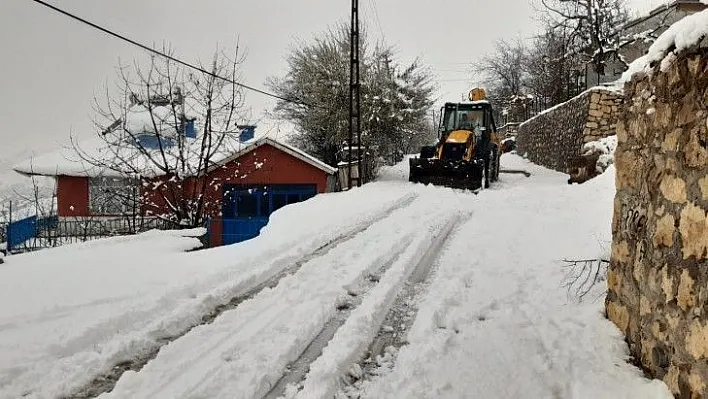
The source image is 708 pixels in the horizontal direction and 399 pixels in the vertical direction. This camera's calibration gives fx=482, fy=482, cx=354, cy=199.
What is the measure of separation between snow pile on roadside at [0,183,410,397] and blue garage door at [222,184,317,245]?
38.1ft

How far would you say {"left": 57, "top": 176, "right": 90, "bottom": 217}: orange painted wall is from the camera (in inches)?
733

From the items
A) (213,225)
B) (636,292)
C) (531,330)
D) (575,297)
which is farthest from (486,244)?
(213,225)

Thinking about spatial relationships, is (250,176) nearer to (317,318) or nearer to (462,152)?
(462,152)

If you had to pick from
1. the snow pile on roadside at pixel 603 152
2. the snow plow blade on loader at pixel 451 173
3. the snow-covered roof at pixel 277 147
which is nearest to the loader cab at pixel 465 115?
the snow plow blade on loader at pixel 451 173

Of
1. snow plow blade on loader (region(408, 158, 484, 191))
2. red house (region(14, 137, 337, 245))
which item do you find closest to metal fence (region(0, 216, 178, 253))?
red house (region(14, 137, 337, 245))

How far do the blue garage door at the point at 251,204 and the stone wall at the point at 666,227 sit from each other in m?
16.3

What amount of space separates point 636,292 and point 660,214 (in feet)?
1.83

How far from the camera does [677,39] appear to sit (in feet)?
7.98

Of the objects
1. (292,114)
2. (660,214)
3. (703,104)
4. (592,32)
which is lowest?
(660,214)

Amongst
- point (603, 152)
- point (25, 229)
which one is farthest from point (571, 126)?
point (25, 229)

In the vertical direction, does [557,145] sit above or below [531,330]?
above

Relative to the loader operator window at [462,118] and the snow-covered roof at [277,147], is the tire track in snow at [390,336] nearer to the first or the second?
the loader operator window at [462,118]

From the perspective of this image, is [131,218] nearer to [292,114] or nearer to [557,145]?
[292,114]

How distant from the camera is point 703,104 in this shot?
2.13 metres
